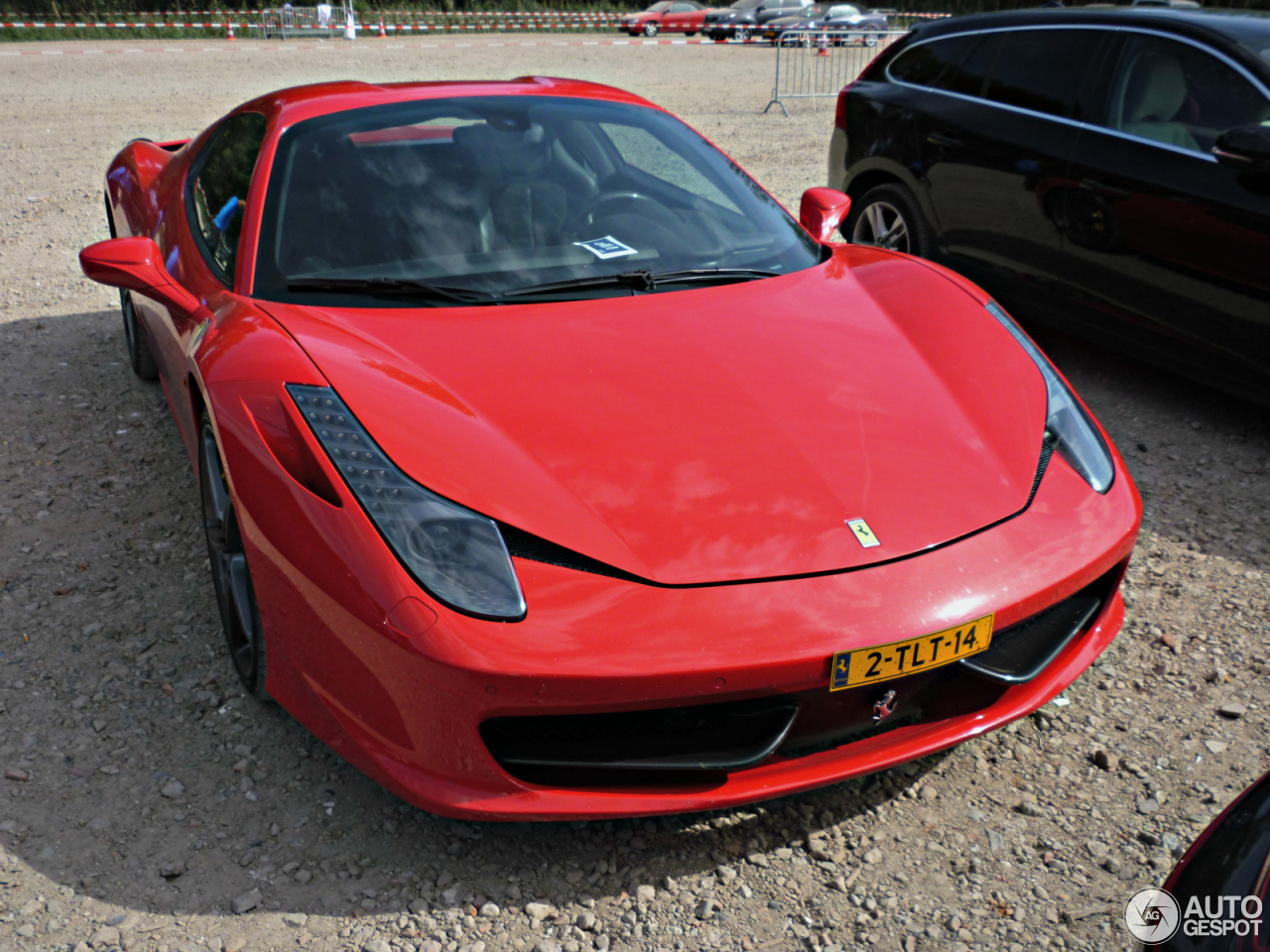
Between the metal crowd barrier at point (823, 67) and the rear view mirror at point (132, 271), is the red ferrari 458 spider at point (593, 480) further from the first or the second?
the metal crowd barrier at point (823, 67)

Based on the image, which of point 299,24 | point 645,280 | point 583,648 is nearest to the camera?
point 583,648

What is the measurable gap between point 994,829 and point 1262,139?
109 inches

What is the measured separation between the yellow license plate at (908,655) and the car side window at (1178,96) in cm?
297

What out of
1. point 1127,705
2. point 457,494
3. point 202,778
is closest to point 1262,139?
point 1127,705

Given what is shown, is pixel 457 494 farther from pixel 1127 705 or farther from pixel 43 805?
pixel 1127 705

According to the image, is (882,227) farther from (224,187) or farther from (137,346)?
(137,346)

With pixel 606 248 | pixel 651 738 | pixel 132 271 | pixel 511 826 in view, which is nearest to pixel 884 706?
pixel 651 738

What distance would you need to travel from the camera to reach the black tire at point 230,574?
2367mm

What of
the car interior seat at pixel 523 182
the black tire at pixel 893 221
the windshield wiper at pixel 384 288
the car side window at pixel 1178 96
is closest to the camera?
the windshield wiper at pixel 384 288

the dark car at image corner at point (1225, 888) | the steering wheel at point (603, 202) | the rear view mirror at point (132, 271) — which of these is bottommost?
the dark car at image corner at point (1225, 888)

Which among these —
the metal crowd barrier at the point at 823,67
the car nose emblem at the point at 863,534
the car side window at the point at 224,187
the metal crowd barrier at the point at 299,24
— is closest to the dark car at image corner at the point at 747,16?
the metal crowd barrier at the point at 299,24

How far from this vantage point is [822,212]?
3.53 metres

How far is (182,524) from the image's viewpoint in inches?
135

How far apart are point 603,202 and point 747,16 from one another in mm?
27722
